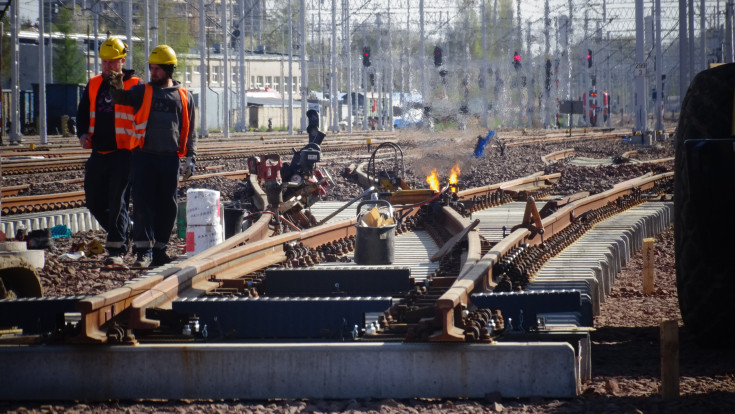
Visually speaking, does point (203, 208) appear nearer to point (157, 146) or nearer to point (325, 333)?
point (157, 146)

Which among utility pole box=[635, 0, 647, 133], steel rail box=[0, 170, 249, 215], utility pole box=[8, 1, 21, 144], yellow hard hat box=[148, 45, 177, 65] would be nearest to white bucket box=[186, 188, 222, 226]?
yellow hard hat box=[148, 45, 177, 65]

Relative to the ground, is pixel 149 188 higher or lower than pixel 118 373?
Answer: higher

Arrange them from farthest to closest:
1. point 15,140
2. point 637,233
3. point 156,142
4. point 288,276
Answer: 1. point 15,140
2. point 637,233
3. point 156,142
4. point 288,276

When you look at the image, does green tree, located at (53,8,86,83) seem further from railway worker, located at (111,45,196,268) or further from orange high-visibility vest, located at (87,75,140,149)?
railway worker, located at (111,45,196,268)

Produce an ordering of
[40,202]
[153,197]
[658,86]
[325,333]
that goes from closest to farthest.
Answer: [325,333]
[153,197]
[40,202]
[658,86]

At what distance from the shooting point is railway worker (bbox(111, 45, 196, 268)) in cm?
892

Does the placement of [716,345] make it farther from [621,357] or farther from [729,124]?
[729,124]

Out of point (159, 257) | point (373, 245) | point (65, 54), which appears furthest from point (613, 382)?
point (65, 54)

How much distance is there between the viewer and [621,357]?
5965 mm

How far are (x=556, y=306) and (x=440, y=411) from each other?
119 centimetres

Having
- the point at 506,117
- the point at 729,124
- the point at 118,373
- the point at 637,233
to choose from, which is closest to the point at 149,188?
the point at 118,373

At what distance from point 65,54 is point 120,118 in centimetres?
6579

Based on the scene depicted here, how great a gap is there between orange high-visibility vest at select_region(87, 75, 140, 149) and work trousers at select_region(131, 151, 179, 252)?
0.46 metres

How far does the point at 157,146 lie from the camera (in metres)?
8.95
